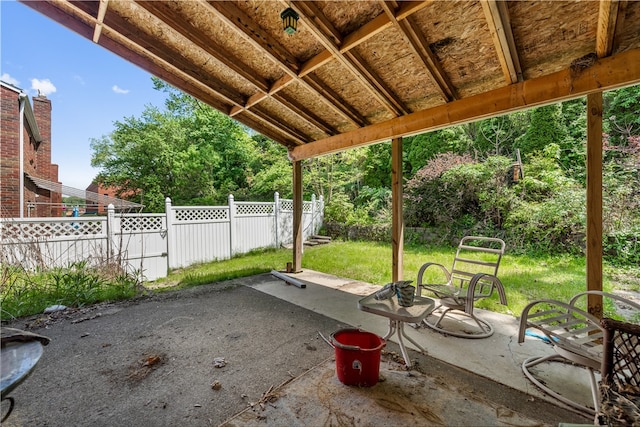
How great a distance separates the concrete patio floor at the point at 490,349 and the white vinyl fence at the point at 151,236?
324cm

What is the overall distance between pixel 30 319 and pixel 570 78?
18.8 ft

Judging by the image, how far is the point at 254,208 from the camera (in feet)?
25.7

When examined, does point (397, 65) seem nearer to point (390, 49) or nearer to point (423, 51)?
point (390, 49)

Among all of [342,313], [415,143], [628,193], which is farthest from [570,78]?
[415,143]

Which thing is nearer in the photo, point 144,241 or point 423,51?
point 423,51

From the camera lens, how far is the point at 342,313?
10.5 feet

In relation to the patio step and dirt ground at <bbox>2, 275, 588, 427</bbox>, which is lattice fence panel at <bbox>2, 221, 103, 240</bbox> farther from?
the patio step

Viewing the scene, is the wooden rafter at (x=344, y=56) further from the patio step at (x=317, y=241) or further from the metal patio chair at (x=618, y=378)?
the patio step at (x=317, y=241)

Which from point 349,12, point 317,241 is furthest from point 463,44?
point 317,241

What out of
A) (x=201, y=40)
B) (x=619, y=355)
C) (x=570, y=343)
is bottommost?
(x=570, y=343)

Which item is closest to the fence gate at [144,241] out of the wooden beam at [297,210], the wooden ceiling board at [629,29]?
the wooden beam at [297,210]

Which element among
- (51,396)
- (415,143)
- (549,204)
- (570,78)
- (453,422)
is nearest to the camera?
(453,422)

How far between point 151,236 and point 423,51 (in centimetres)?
593

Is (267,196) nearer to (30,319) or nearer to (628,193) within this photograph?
(30,319)
